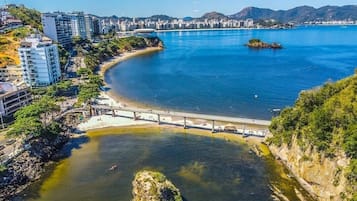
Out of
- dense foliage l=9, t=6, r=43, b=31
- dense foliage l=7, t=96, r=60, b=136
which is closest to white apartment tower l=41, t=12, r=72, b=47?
dense foliage l=9, t=6, r=43, b=31

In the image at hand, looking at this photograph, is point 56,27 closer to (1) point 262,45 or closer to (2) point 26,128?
(2) point 26,128

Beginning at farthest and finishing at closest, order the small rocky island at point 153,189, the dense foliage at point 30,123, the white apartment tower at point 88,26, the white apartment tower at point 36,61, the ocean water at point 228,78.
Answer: the white apartment tower at point 88,26
the white apartment tower at point 36,61
the ocean water at point 228,78
the dense foliage at point 30,123
the small rocky island at point 153,189

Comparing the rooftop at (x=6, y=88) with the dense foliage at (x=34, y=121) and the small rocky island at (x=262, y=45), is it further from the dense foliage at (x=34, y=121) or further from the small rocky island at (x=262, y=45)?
the small rocky island at (x=262, y=45)

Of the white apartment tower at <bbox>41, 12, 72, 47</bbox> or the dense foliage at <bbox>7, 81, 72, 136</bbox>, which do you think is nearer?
the dense foliage at <bbox>7, 81, 72, 136</bbox>

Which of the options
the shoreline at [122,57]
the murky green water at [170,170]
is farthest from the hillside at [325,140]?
the shoreline at [122,57]

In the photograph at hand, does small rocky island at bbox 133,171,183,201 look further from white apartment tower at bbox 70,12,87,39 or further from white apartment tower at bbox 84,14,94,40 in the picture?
white apartment tower at bbox 84,14,94,40

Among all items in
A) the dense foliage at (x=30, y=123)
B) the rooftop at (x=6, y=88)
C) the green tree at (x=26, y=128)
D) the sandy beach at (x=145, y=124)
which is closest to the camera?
the green tree at (x=26, y=128)

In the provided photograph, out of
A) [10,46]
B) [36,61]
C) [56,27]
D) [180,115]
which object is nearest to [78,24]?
[56,27]
